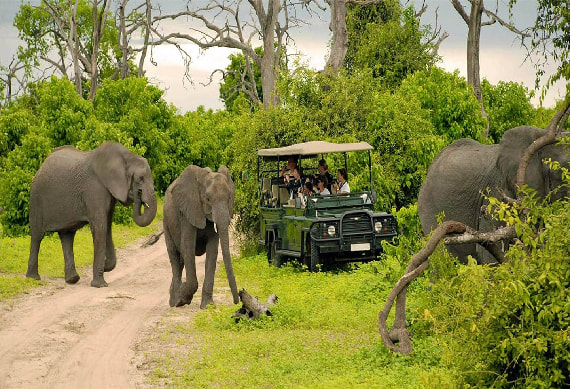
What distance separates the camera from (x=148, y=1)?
37.3m

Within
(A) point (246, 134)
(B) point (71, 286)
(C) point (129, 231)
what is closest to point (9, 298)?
(B) point (71, 286)

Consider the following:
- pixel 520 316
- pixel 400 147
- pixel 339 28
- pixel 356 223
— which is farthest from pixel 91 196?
pixel 520 316

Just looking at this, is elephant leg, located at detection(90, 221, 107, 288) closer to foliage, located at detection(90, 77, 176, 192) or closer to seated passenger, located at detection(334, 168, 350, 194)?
seated passenger, located at detection(334, 168, 350, 194)

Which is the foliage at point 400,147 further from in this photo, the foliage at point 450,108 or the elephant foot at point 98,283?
the elephant foot at point 98,283

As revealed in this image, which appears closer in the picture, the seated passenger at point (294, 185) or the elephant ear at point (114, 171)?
the elephant ear at point (114, 171)

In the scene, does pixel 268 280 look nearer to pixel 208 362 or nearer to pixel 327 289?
pixel 327 289

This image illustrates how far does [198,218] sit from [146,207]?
3862 millimetres

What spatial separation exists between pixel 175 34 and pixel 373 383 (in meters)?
27.9

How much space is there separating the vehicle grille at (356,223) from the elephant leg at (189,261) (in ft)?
10.6

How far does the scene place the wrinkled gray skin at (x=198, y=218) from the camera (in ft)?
44.1

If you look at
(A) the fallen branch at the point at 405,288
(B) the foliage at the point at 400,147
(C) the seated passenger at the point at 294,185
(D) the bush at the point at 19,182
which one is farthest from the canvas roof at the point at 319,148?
(D) the bush at the point at 19,182

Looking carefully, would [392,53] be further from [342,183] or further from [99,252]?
[99,252]

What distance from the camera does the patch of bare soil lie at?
969 cm

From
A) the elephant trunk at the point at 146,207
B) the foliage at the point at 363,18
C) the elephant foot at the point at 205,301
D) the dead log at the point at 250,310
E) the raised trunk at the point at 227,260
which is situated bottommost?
the elephant foot at the point at 205,301
